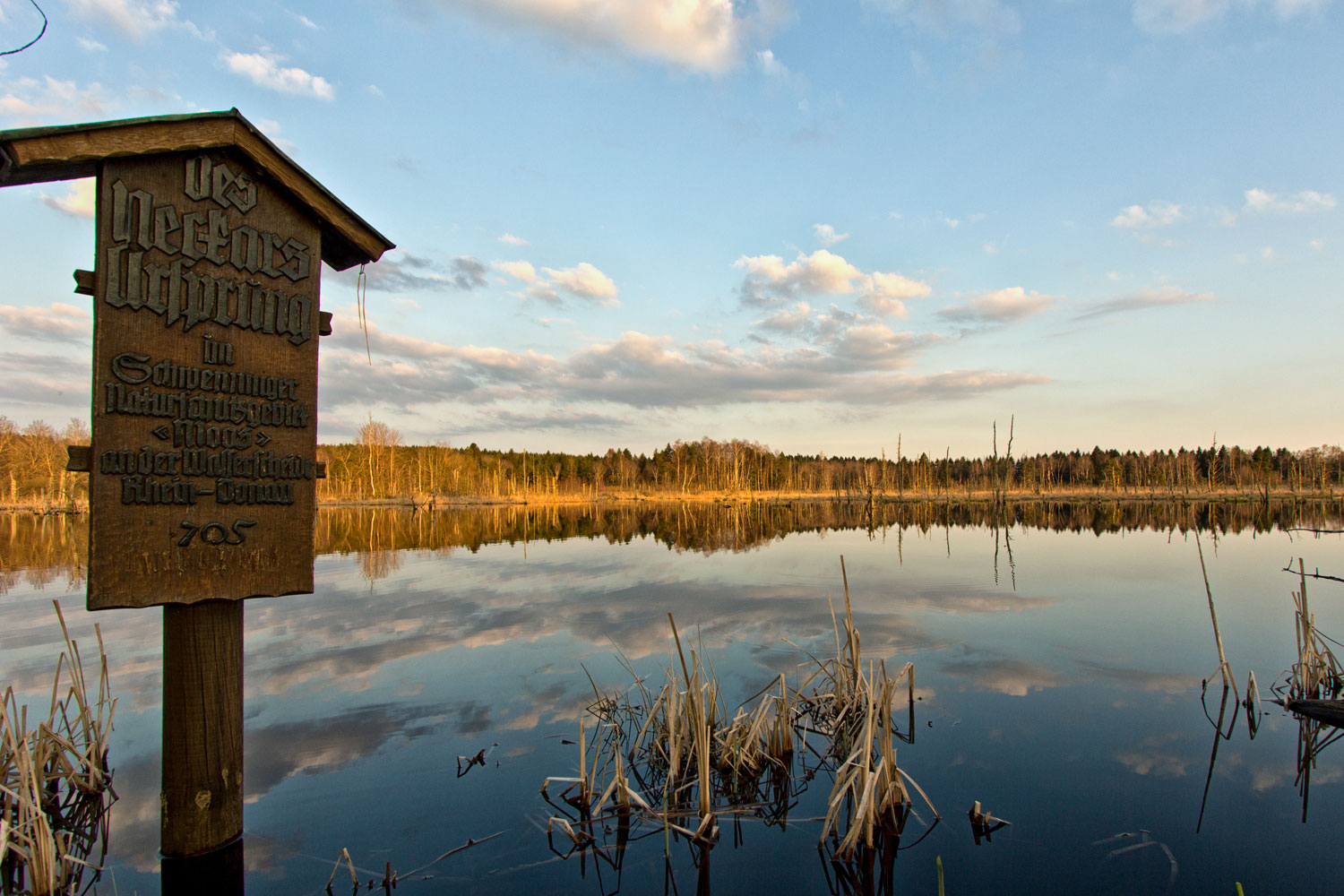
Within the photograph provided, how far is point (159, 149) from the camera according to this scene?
3.58 m

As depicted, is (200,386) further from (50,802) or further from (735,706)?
(735,706)

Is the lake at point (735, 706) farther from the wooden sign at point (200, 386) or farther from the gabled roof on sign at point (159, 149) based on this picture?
the gabled roof on sign at point (159, 149)

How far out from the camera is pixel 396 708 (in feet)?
20.9

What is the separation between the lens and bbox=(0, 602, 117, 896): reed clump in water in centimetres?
316

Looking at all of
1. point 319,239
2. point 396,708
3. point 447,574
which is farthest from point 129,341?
point 447,574

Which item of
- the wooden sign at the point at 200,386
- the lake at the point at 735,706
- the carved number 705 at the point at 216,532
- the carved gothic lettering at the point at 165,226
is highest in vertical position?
the carved gothic lettering at the point at 165,226

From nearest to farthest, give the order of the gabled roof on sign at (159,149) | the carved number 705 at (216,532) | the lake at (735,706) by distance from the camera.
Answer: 1. the gabled roof on sign at (159,149)
2. the carved number 705 at (216,532)
3. the lake at (735,706)

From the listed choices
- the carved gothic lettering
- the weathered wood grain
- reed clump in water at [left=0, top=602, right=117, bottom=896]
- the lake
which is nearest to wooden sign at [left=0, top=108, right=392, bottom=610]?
the carved gothic lettering

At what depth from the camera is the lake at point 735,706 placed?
12.5 feet

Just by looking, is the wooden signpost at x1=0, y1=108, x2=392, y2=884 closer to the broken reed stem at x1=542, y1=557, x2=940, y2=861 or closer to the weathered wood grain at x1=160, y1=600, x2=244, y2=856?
the weathered wood grain at x1=160, y1=600, x2=244, y2=856

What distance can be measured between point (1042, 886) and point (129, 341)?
5866mm

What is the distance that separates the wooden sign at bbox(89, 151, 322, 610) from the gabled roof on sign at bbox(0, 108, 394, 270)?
101mm

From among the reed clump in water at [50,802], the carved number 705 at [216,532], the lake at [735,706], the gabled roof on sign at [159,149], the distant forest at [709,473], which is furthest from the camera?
the distant forest at [709,473]

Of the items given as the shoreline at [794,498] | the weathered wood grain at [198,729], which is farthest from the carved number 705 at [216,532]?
the shoreline at [794,498]
